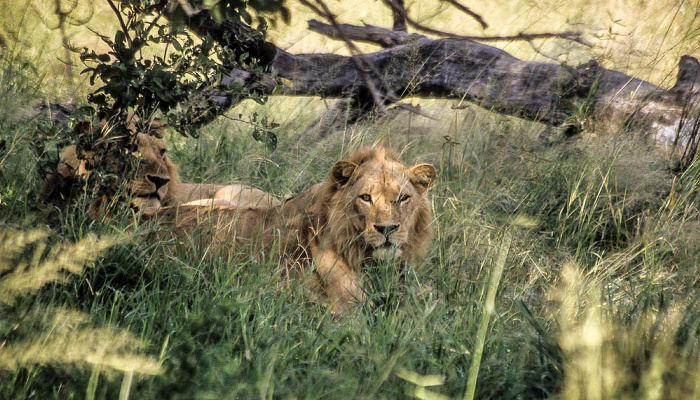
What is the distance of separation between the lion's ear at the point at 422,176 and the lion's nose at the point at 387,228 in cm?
44

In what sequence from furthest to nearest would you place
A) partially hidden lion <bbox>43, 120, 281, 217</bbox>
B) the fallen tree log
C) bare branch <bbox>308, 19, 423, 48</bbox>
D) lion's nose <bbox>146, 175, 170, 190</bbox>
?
bare branch <bbox>308, 19, 423, 48</bbox>, the fallen tree log, lion's nose <bbox>146, 175, 170, 190</bbox>, partially hidden lion <bbox>43, 120, 281, 217</bbox>

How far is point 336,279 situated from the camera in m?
3.87

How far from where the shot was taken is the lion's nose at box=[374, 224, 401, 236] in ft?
12.3

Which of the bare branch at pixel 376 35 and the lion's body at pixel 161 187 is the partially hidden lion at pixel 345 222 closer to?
the lion's body at pixel 161 187

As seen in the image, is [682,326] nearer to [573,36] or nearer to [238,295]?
[238,295]

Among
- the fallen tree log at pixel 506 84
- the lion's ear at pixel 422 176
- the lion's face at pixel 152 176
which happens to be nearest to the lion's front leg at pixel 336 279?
the lion's ear at pixel 422 176

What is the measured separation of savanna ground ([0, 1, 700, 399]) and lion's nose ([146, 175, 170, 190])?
1.85 ft

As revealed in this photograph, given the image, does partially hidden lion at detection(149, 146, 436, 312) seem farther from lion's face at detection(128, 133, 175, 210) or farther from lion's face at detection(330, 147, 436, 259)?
lion's face at detection(128, 133, 175, 210)

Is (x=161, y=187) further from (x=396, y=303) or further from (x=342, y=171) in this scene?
(x=396, y=303)

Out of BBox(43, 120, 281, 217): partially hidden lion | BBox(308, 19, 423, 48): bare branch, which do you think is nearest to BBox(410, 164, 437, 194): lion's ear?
Result: BBox(43, 120, 281, 217): partially hidden lion

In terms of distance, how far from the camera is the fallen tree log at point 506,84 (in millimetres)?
6000

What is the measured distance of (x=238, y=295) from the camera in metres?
2.88

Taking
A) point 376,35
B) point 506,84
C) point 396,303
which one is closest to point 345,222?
point 396,303

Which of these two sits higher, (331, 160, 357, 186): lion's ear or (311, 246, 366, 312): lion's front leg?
(331, 160, 357, 186): lion's ear
